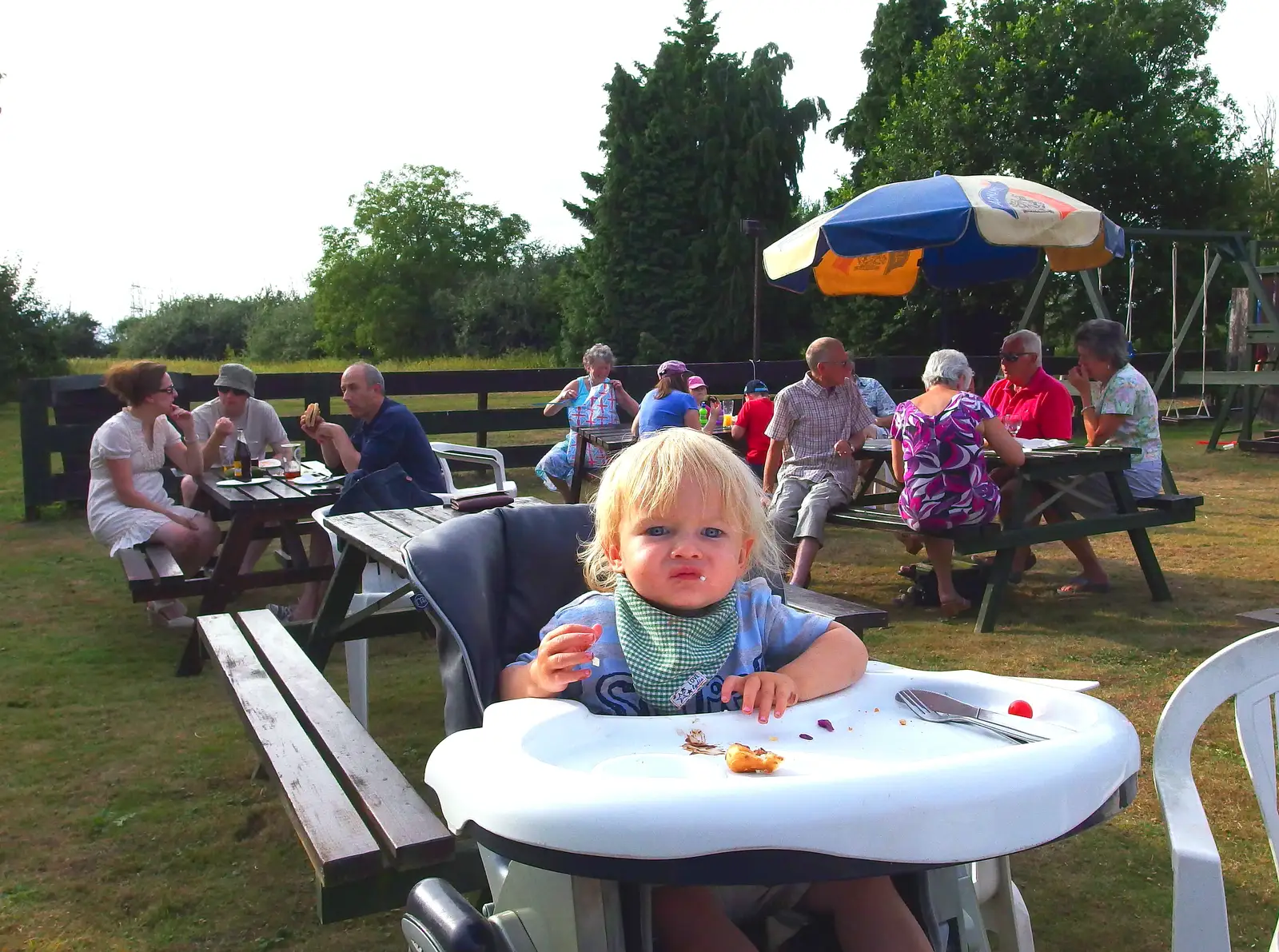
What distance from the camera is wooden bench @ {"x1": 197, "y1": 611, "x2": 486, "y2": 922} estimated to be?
6.09 feet

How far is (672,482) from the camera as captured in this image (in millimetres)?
1868

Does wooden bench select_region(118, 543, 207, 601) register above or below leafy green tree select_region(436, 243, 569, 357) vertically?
below

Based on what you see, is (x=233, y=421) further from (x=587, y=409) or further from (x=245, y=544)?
(x=587, y=409)

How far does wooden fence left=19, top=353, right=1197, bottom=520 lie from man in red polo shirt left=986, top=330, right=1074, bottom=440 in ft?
16.9

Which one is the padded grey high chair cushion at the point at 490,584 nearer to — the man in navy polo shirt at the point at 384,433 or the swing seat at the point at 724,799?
the swing seat at the point at 724,799

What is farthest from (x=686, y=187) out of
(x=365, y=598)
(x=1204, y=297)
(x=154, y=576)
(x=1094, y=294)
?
(x=365, y=598)

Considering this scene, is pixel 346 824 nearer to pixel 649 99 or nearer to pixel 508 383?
pixel 508 383

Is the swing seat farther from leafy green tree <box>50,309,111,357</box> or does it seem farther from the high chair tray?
leafy green tree <box>50,309,111,357</box>

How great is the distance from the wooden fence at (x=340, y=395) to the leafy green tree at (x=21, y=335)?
47.2 ft

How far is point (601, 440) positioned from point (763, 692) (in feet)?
19.7

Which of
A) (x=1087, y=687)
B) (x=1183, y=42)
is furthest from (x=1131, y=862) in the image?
(x=1183, y=42)

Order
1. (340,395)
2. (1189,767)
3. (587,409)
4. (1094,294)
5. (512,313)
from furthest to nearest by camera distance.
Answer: (512,313)
(1094,294)
(587,409)
(340,395)
(1189,767)

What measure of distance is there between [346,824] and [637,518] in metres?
0.79

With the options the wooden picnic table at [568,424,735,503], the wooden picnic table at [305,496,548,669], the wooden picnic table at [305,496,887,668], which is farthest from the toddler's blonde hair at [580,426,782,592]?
the wooden picnic table at [568,424,735,503]
